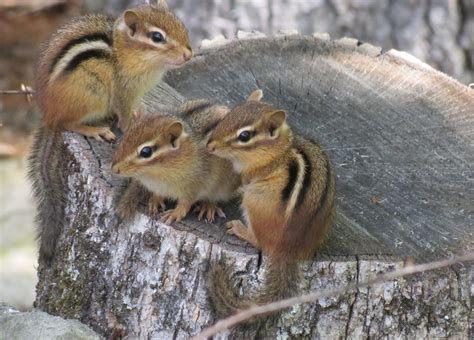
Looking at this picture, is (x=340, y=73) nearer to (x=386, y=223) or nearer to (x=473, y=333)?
(x=386, y=223)

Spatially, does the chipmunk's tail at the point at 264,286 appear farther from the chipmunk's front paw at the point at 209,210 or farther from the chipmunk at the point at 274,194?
the chipmunk's front paw at the point at 209,210

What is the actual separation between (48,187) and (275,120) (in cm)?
117

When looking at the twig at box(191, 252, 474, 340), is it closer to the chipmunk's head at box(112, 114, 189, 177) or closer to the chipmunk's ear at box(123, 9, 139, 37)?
the chipmunk's head at box(112, 114, 189, 177)

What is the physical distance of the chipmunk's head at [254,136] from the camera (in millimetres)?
3840

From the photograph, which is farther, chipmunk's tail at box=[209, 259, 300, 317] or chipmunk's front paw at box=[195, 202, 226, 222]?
chipmunk's front paw at box=[195, 202, 226, 222]

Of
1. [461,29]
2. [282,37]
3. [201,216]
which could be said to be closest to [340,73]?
[282,37]

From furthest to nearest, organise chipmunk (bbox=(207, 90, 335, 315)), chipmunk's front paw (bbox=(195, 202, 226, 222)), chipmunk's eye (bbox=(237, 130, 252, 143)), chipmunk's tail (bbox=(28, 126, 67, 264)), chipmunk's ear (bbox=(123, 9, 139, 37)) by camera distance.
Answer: chipmunk's ear (bbox=(123, 9, 139, 37))
chipmunk's tail (bbox=(28, 126, 67, 264))
chipmunk's front paw (bbox=(195, 202, 226, 222))
chipmunk's eye (bbox=(237, 130, 252, 143))
chipmunk (bbox=(207, 90, 335, 315))

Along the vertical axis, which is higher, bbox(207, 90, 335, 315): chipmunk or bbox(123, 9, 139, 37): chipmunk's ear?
bbox(123, 9, 139, 37): chipmunk's ear

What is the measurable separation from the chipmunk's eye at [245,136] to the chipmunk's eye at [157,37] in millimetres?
920

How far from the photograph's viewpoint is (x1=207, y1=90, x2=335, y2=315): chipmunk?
3688mm

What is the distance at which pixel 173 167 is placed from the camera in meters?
3.99

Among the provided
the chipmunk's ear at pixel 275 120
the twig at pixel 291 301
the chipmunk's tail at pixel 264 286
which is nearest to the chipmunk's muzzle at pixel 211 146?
the chipmunk's ear at pixel 275 120

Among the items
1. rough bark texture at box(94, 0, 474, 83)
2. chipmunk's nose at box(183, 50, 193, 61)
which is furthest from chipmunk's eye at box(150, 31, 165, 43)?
rough bark texture at box(94, 0, 474, 83)

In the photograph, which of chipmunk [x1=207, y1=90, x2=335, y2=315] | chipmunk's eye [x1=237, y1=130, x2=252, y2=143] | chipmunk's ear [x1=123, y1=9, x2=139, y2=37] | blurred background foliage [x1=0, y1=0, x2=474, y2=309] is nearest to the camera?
chipmunk [x1=207, y1=90, x2=335, y2=315]
